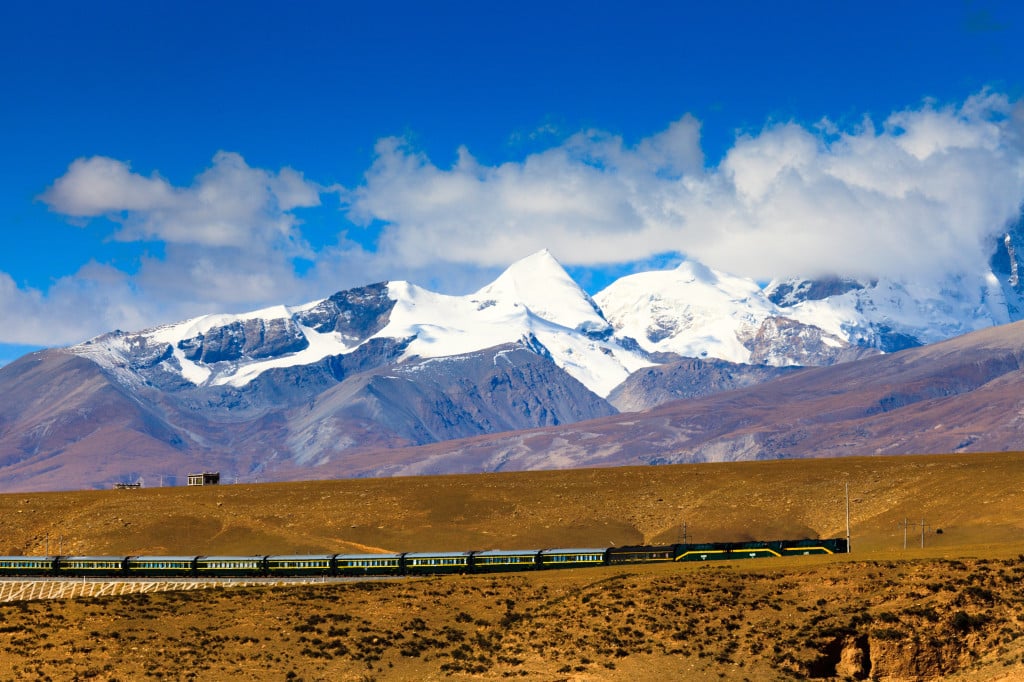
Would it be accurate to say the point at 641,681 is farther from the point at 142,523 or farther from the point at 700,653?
the point at 142,523


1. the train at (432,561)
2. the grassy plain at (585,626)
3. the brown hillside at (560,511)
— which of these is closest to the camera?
the grassy plain at (585,626)

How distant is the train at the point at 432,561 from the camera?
108375 mm

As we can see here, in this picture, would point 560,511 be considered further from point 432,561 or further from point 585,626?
point 585,626

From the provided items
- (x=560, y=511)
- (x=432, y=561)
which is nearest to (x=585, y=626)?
(x=432, y=561)

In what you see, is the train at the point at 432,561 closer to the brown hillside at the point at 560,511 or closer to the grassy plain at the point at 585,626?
the grassy plain at the point at 585,626

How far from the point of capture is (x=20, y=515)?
180125 millimetres

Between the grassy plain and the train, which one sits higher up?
the train

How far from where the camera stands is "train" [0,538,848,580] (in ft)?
356

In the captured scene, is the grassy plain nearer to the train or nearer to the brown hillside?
the train

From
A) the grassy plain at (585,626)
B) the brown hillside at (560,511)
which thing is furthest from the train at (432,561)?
the brown hillside at (560,511)

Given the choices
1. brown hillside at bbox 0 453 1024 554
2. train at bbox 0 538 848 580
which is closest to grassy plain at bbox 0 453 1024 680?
train at bbox 0 538 848 580

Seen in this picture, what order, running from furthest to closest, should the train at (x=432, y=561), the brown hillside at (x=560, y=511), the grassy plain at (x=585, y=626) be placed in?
the brown hillside at (x=560, y=511) < the train at (x=432, y=561) < the grassy plain at (x=585, y=626)

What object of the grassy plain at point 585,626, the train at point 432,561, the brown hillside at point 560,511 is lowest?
the grassy plain at point 585,626

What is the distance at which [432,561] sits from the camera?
111 m
